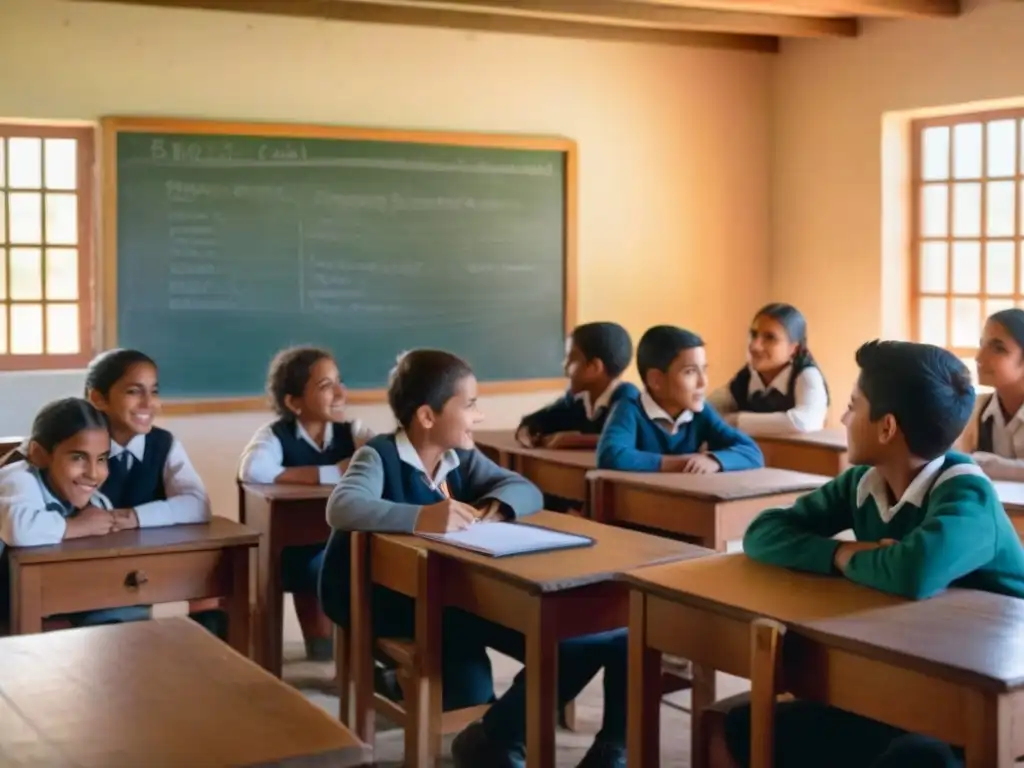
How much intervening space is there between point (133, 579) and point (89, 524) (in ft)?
0.69

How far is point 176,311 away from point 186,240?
288 mm

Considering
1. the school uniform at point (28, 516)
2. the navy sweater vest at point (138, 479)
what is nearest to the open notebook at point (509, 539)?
the school uniform at point (28, 516)

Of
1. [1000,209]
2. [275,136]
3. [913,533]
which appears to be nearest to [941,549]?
[913,533]

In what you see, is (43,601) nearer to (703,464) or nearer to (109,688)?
(109,688)

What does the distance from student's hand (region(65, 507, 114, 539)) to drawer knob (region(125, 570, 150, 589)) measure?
0.60 ft

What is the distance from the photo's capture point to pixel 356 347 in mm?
5727

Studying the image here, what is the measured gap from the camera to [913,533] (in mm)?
2162

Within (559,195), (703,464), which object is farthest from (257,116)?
(703,464)

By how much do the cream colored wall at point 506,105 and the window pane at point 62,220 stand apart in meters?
0.35

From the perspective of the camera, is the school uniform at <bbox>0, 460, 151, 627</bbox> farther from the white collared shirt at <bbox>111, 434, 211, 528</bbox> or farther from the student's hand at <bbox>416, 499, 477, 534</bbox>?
the student's hand at <bbox>416, 499, 477, 534</bbox>

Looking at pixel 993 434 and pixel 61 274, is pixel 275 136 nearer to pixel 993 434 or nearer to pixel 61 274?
pixel 61 274

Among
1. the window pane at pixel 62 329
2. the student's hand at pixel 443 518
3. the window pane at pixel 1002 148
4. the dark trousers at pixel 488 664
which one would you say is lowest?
the dark trousers at pixel 488 664

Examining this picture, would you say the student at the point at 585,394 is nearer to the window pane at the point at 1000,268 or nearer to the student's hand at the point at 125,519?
the student's hand at the point at 125,519

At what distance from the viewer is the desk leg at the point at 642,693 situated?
2.38m
